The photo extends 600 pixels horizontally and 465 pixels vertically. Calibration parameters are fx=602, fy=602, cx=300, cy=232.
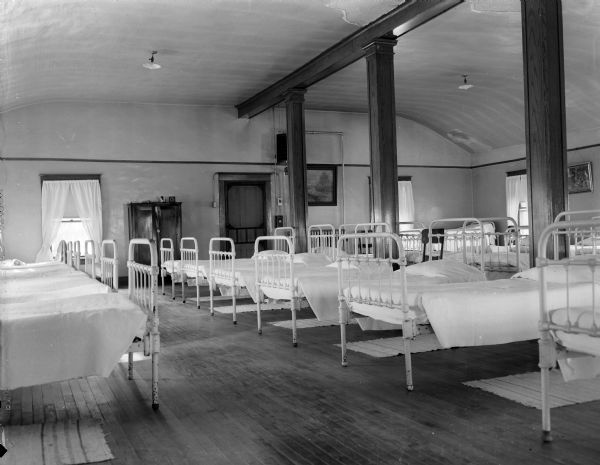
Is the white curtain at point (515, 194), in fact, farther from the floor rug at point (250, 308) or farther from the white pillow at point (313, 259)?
the floor rug at point (250, 308)

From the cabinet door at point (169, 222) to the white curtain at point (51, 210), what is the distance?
182 cm

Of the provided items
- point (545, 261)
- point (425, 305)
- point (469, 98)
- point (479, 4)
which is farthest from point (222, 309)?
point (469, 98)

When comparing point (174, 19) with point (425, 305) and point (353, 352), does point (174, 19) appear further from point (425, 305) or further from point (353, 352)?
point (425, 305)

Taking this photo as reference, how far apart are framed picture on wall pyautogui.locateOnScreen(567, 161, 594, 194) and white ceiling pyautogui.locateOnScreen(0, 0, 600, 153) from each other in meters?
0.79

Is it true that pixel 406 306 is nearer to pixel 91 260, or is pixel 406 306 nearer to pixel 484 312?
pixel 484 312

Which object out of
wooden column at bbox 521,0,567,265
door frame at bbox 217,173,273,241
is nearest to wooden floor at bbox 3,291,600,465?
wooden column at bbox 521,0,567,265

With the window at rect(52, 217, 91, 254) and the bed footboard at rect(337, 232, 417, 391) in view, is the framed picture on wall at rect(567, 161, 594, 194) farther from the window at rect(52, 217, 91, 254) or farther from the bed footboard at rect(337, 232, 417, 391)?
the window at rect(52, 217, 91, 254)

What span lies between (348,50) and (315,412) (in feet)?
20.9

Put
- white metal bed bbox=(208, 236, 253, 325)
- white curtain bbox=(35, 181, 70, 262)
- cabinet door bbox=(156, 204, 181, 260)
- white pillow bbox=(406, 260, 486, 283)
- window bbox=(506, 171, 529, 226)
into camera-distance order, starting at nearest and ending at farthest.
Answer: white pillow bbox=(406, 260, 486, 283) → white metal bed bbox=(208, 236, 253, 325) → white curtain bbox=(35, 181, 70, 262) → cabinet door bbox=(156, 204, 181, 260) → window bbox=(506, 171, 529, 226)

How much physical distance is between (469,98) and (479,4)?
215 inches

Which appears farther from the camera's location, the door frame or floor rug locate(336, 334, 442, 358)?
the door frame

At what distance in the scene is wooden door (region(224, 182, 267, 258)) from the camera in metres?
13.1

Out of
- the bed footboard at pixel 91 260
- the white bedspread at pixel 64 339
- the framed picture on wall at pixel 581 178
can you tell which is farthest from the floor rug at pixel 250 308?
the framed picture on wall at pixel 581 178

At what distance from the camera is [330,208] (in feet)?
45.8
